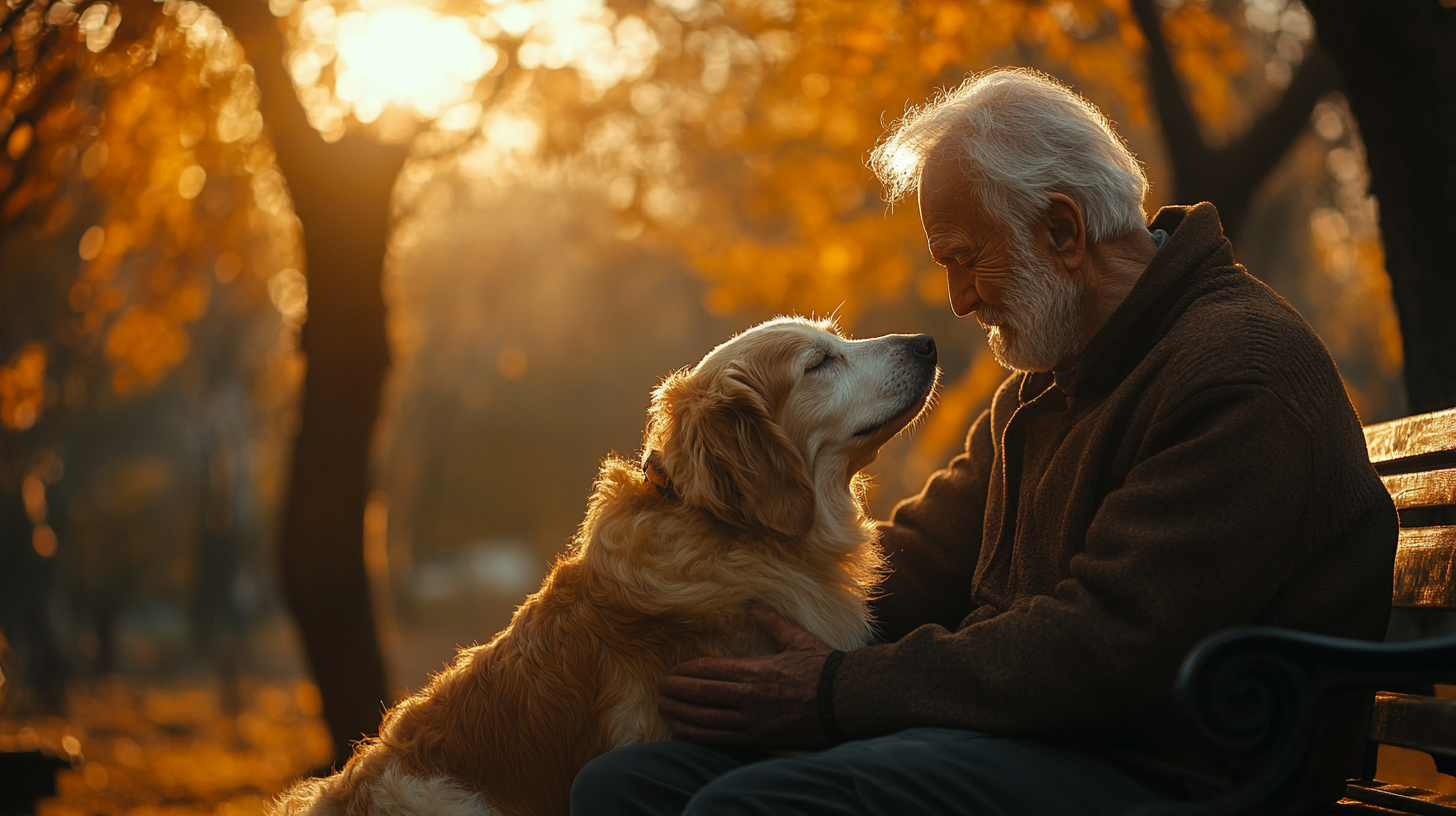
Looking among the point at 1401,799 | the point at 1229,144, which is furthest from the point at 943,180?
the point at 1229,144

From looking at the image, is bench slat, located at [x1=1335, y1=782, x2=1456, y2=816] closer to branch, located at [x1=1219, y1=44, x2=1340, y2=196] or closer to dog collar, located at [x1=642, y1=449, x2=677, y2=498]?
dog collar, located at [x1=642, y1=449, x2=677, y2=498]

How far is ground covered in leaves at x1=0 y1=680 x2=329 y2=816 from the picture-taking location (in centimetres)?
709

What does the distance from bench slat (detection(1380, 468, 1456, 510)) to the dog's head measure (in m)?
1.14

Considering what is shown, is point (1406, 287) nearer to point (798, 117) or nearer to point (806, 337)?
point (806, 337)

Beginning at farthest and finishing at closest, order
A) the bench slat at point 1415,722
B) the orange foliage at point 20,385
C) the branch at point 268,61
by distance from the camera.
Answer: the orange foliage at point 20,385 → the branch at point 268,61 → the bench slat at point 1415,722

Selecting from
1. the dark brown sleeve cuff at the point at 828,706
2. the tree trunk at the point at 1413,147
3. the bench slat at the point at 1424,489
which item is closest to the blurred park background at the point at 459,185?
the tree trunk at the point at 1413,147

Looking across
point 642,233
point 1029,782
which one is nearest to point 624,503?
point 1029,782

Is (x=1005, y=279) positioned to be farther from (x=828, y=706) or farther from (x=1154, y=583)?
(x=828, y=706)

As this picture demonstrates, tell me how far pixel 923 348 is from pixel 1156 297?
946 mm

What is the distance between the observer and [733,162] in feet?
29.2

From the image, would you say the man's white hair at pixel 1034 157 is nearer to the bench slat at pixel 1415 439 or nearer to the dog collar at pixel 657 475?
the bench slat at pixel 1415 439

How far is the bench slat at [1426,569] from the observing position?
2182 mm

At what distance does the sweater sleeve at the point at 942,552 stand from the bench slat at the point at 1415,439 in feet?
3.03

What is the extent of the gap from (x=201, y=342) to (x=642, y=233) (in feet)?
51.3
